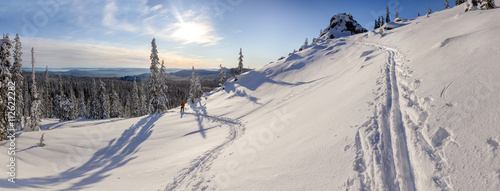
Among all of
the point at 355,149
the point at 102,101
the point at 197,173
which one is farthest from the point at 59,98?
the point at 355,149

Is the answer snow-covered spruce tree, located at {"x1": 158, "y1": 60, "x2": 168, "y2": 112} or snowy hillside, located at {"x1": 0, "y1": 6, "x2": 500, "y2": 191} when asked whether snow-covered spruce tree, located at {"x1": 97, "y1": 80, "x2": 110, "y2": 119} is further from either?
snowy hillside, located at {"x1": 0, "y1": 6, "x2": 500, "y2": 191}

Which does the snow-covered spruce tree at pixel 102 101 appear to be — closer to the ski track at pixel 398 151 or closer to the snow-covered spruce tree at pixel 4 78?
the snow-covered spruce tree at pixel 4 78

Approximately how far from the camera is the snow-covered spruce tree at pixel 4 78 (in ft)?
54.3

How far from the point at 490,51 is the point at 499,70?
2.70 m

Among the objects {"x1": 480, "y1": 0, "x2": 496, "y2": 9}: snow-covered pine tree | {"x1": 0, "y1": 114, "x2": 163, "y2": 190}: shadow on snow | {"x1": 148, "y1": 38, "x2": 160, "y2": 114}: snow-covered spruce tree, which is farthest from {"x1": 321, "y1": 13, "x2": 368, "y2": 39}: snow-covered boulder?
{"x1": 0, "y1": 114, "x2": 163, "y2": 190}: shadow on snow

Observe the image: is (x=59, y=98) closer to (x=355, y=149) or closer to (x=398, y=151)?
(x=355, y=149)

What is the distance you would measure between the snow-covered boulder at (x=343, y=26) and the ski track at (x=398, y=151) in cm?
7105

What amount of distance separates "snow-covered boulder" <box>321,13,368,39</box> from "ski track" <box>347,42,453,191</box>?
71051 millimetres

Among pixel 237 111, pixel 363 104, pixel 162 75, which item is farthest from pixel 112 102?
pixel 363 104

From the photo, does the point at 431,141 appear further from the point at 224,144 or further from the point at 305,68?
the point at 305,68

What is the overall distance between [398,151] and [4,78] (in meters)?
28.8

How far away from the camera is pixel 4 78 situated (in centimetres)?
1758

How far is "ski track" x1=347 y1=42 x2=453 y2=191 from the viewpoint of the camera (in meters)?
4.95

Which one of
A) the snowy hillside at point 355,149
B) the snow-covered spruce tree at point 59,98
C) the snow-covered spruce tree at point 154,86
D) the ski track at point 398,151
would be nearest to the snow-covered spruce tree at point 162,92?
the snow-covered spruce tree at point 154,86
